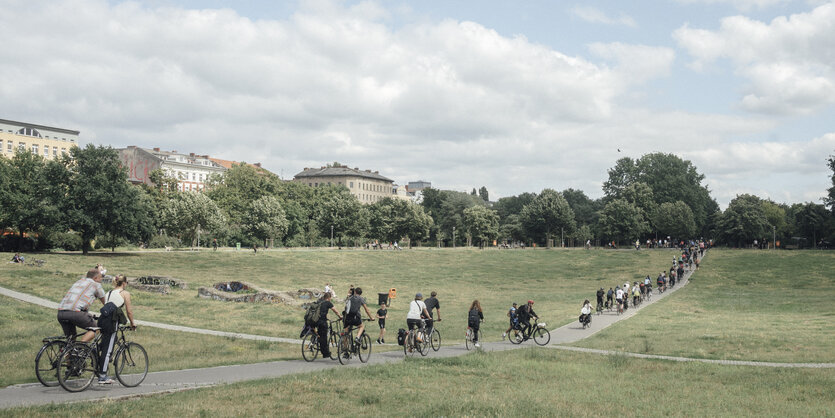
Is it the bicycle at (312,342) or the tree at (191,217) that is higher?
the tree at (191,217)

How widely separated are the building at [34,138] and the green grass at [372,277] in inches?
2670

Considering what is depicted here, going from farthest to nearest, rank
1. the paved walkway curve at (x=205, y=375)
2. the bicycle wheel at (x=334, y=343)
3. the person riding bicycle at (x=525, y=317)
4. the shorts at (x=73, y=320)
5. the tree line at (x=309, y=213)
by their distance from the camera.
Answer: the tree line at (x=309, y=213) → the person riding bicycle at (x=525, y=317) → the bicycle wheel at (x=334, y=343) → the shorts at (x=73, y=320) → the paved walkway curve at (x=205, y=375)

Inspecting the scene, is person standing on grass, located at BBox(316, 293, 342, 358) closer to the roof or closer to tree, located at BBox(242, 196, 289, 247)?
tree, located at BBox(242, 196, 289, 247)

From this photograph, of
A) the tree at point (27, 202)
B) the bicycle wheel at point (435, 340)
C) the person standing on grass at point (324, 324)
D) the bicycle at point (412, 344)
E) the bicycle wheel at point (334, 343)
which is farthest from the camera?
the tree at point (27, 202)

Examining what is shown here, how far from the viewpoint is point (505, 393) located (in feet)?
40.9

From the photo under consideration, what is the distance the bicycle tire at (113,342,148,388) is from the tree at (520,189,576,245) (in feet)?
349

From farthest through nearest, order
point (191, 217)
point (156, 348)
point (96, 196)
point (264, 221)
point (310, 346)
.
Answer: point (264, 221)
point (191, 217)
point (96, 196)
point (156, 348)
point (310, 346)

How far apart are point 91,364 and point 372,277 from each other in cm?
4885

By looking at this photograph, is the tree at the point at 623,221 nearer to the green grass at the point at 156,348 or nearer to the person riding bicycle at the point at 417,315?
the person riding bicycle at the point at 417,315

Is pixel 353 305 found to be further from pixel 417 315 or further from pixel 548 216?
pixel 548 216

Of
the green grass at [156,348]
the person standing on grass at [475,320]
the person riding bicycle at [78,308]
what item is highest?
the person riding bicycle at [78,308]

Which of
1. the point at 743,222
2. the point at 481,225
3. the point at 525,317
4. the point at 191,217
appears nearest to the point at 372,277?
the point at 525,317

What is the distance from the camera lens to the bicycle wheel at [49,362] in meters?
11.3

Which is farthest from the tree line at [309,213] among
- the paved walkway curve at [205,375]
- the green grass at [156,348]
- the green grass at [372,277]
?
the paved walkway curve at [205,375]
